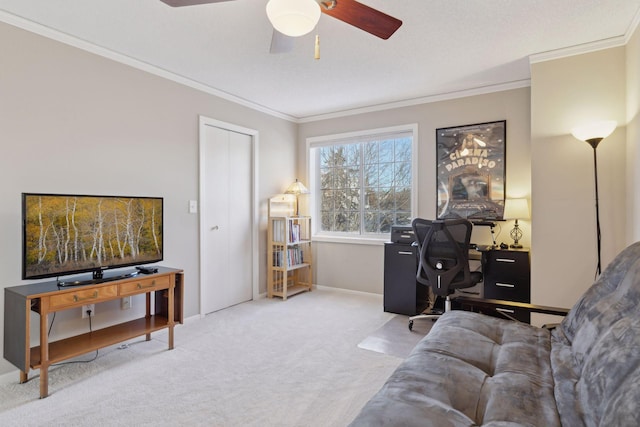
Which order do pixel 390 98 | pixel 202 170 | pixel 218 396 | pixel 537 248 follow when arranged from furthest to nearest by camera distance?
pixel 390 98 < pixel 202 170 < pixel 537 248 < pixel 218 396

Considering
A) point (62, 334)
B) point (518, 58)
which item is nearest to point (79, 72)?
point (62, 334)

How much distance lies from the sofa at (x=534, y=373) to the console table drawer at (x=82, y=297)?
2102mm

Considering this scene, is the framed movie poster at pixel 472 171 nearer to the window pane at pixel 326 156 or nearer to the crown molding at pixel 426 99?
the crown molding at pixel 426 99

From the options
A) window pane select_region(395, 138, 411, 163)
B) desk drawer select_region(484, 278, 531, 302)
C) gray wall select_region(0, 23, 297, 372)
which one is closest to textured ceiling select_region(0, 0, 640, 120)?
gray wall select_region(0, 23, 297, 372)

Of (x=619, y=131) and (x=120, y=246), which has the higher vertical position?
(x=619, y=131)

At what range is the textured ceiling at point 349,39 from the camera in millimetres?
2232

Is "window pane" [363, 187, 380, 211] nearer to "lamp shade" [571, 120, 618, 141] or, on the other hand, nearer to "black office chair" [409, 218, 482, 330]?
"black office chair" [409, 218, 482, 330]

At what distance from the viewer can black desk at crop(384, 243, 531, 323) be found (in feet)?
10.2

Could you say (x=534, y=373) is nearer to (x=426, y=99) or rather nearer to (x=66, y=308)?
(x=66, y=308)

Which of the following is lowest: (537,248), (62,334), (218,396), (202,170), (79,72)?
(218,396)

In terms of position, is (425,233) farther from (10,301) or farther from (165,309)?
(10,301)

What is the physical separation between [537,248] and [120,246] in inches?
138

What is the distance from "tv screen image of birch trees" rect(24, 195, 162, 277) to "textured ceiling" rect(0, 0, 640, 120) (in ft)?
4.15

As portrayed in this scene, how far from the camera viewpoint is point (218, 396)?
2.12 meters
